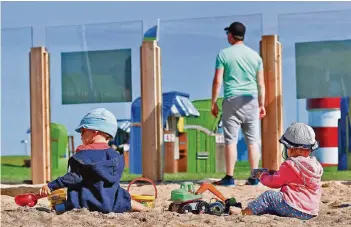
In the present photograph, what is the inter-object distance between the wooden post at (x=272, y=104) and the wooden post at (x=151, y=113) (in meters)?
1.17

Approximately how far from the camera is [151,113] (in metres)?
7.80

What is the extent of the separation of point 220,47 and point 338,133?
159 centimetres

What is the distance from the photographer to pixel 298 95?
24.9ft

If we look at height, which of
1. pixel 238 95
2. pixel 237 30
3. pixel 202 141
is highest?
pixel 237 30

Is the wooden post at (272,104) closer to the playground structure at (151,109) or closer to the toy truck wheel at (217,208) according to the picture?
the playground structure at (151,109)

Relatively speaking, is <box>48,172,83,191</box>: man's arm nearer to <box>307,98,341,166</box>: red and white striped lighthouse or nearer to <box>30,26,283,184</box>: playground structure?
<box>30,26,283,184</box>: playground structure

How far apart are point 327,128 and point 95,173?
3831mm

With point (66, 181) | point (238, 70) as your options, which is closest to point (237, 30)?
point (238, 70)

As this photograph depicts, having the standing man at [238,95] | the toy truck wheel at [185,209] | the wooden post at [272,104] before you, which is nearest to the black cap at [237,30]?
the standing man at [238,95]

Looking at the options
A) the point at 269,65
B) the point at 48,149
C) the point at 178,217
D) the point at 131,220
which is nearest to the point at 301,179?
the point at 178,217

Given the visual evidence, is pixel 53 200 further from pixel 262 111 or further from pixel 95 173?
pixel 262 111

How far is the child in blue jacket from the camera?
428 cm

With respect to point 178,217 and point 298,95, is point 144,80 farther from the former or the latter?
point 178,217

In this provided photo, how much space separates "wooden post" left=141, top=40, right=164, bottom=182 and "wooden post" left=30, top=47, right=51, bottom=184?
118 cm
